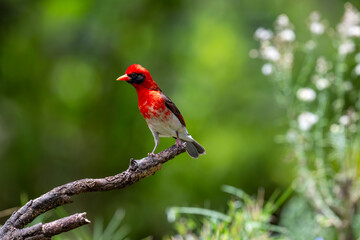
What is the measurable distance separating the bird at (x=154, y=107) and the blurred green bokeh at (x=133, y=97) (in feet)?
9.43

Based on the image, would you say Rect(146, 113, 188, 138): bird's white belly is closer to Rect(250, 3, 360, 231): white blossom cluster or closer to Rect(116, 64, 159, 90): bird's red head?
Rect(116, 64, 159, 90): bird's red head

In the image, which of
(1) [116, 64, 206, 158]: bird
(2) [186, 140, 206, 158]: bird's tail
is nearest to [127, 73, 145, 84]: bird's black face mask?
(1) [116, 64, 206, 158]: bird

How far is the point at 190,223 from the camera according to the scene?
297cm

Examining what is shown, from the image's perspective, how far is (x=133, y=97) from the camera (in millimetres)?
4965

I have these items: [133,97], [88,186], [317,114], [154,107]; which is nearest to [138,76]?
[154,107]

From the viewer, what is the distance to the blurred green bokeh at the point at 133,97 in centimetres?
477

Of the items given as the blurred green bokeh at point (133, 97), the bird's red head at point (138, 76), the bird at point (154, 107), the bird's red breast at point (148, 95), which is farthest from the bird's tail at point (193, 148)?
the blurred green bokeh at point (133, 97)

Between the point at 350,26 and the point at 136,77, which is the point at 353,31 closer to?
the point at 350,26

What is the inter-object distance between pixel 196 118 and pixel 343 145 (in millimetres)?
1773

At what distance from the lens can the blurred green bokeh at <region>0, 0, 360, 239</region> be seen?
4.77 metres

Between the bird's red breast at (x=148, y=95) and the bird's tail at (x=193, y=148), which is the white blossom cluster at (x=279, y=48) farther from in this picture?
the bird's red breast at (x=148, y=95)

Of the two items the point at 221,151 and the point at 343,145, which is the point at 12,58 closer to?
the point at 221,151

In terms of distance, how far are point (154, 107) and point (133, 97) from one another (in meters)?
A: 3.28

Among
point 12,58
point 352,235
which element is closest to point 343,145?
point 352,235
